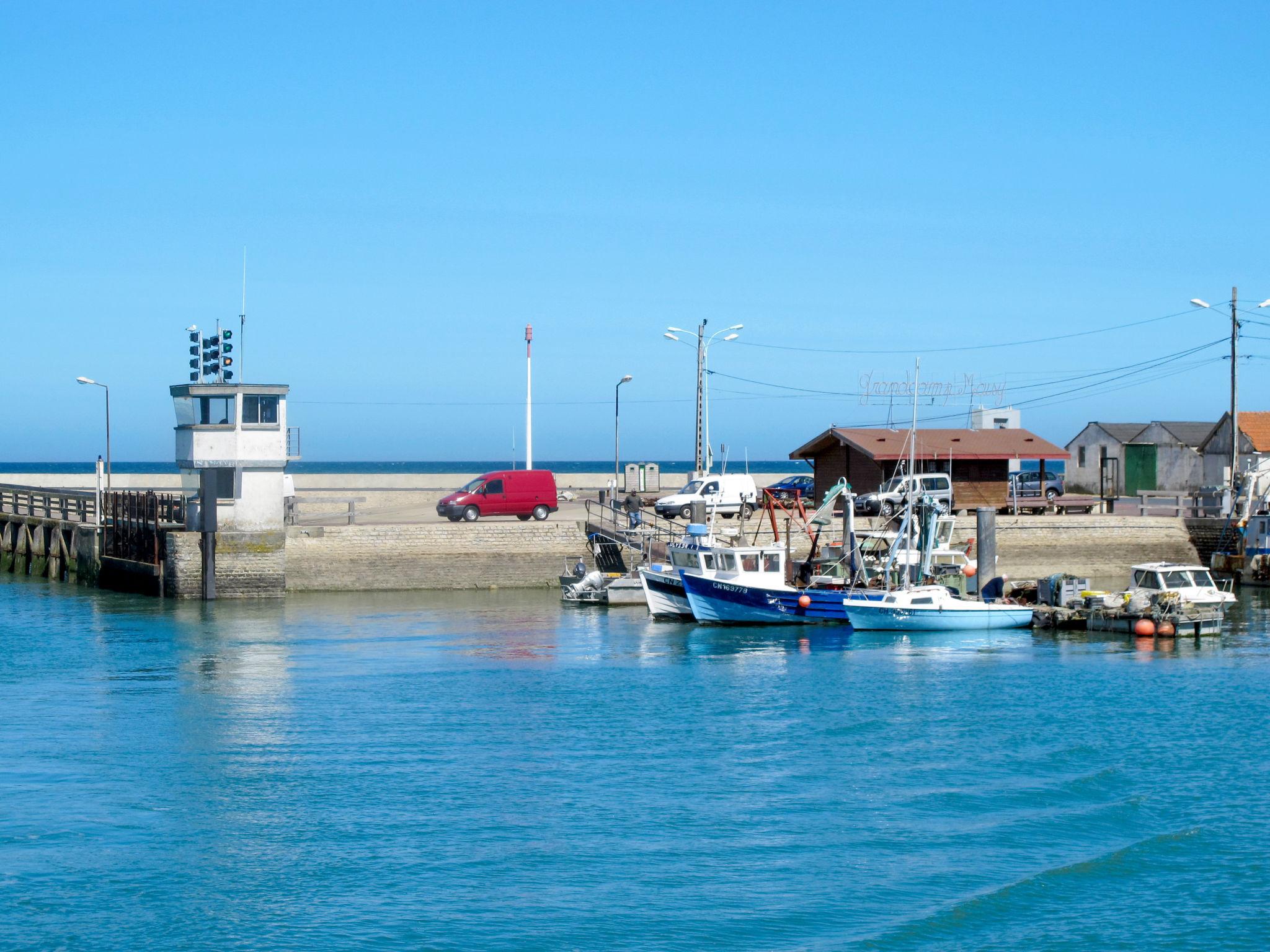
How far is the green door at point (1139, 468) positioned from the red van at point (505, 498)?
1274 inches

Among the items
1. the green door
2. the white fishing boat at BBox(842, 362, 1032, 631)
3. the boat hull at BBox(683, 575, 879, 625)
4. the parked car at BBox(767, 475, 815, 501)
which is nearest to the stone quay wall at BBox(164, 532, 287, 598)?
the boat hull at BBox(683, 575, 879, 625)

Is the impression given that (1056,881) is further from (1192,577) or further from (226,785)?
(1192,577)

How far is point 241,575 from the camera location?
45.3 metres

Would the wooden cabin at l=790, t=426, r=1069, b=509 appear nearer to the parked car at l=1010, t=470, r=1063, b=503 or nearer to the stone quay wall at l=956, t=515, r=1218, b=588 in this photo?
the parked car at l=1010, t=470, r=1063, b=503

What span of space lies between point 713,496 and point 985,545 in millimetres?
11435

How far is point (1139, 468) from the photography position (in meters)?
70.4

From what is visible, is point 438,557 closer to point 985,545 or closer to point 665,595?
point 665,595

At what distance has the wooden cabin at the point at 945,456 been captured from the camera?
60.2 m

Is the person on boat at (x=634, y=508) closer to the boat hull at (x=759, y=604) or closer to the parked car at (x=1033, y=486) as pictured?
the boat hull at (x=759, y=604)

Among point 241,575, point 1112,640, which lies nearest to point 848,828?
point 1112,640

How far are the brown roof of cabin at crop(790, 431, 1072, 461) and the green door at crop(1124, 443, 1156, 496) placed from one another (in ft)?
24.4

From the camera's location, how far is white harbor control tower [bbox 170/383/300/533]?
44750 millimetres

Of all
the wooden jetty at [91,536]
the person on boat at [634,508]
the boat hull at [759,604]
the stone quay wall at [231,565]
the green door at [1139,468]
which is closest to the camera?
the boat hull at [759,604]

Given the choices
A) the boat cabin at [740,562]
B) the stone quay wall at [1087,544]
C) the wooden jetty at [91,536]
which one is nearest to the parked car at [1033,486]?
the stone quay wall at [1087,544]
